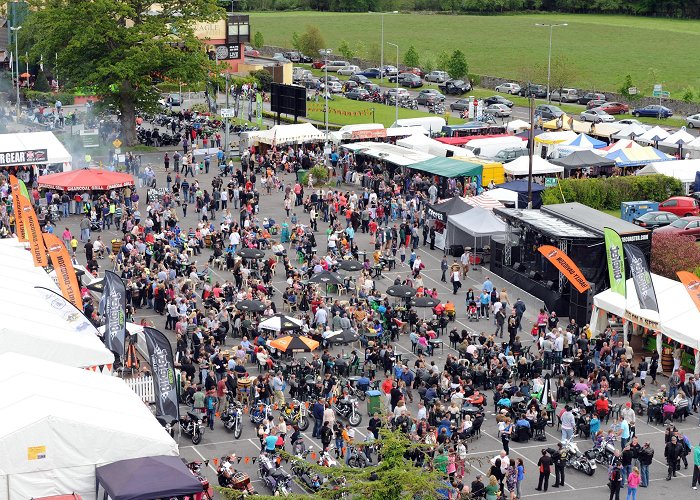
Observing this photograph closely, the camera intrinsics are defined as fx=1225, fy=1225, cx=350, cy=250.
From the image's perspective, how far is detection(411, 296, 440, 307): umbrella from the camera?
1463 inches

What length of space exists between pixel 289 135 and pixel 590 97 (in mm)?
32010

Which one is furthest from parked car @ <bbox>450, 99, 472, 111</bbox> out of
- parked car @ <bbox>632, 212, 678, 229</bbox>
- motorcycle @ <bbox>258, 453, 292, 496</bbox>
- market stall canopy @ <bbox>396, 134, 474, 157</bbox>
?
motorcycle @ <bbox>258, 453, 292, 496</bbox>

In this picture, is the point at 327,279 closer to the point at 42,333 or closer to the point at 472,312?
the point at 472,312

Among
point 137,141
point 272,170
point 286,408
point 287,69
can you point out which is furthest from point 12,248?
point 287,69

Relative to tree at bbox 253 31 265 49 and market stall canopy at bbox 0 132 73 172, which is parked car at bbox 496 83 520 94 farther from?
market stall canopy at bbox 0 132 73 172

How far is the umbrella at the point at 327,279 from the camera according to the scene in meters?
38.7

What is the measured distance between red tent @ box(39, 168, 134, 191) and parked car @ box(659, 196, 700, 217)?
2214 centimetres

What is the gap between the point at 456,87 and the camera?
9194 cm

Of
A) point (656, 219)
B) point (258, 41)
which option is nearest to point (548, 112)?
point (656, 219)

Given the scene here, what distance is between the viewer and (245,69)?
91875 mm

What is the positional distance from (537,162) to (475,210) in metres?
11.7

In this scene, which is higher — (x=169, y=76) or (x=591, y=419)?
(x=169, y=76)

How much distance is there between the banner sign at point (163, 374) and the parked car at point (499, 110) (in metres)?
55.3

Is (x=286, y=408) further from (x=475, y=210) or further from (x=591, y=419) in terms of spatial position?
(x=475, y=210)
